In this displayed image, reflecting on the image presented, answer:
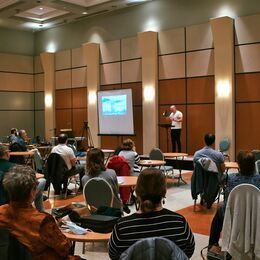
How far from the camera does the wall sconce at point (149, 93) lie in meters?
11.7

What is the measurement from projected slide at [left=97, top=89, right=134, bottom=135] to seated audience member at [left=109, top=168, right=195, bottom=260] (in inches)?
381

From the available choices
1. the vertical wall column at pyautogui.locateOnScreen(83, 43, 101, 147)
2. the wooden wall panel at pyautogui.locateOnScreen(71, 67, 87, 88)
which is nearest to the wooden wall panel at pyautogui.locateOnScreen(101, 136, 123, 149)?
the vertical wall column at pyautogui.locateOnScreen(83, 43, 101, 147)

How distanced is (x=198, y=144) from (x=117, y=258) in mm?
9121

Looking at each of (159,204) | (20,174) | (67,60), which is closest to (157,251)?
(159,204)

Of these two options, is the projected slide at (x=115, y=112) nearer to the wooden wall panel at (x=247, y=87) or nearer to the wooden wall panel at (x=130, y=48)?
the wooden wall panel at (x=130, y=48)

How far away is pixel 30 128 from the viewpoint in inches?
635

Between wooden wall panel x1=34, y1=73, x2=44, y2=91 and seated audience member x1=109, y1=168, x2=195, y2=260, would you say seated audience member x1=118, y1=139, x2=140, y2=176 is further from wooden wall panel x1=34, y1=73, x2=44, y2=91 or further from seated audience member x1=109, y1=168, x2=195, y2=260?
wooden wall panel x1=34, y1=73, x2=44, y2=91

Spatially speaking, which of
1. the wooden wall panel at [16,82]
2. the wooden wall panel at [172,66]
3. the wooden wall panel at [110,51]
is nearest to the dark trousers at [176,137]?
the wooden wall panel at [172,66]

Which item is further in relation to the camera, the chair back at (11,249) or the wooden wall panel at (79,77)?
the wooden wall panel at (79,77)

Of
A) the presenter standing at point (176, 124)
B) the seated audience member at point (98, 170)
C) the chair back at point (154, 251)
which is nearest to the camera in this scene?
the chair back at point (154, 251)

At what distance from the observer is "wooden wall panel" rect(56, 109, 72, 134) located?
582 inches

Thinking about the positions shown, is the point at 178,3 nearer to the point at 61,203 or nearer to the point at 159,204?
the point at 61,203

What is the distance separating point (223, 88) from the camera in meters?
10.2

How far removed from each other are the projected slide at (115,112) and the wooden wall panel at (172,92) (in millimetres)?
968
